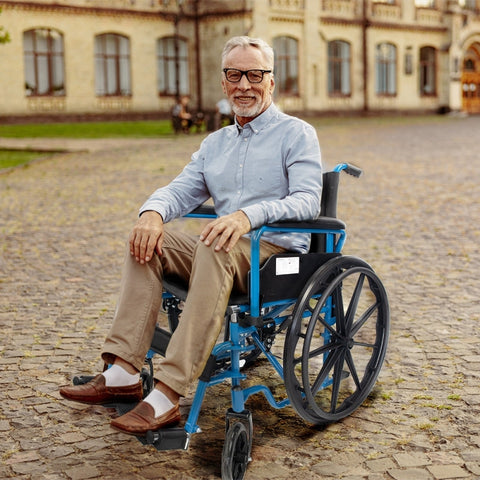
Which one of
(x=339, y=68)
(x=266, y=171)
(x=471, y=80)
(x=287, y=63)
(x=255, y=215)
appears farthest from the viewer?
(x=471, y=80)

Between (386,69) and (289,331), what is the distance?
131 feet

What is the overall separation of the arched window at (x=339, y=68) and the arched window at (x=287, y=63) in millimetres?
2276

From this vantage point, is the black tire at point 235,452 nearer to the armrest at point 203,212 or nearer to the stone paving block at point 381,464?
the stone paving block at point 381,464

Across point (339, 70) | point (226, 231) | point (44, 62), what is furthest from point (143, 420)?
point (339, 70)

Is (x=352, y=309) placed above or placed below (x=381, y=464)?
above

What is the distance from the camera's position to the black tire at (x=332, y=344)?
3.28 metres

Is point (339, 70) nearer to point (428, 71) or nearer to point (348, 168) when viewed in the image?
point (428, 71)

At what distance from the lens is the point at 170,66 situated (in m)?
35.9

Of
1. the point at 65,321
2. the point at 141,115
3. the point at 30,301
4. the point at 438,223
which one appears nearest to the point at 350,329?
the point at 65,321

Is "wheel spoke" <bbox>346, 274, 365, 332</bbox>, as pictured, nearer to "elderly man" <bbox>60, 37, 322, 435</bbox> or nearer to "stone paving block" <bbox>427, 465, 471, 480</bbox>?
"elderly man" <bbox>60, 37, 322, 435</bbox>

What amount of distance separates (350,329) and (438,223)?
5.64m

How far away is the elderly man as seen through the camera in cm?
310

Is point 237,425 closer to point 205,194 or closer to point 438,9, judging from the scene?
point 205,194

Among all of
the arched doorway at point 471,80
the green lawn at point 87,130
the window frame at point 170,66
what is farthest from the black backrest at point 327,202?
the arched doorway at point 471,80
